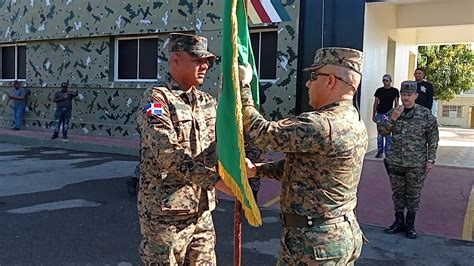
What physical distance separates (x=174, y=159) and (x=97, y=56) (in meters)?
13.9

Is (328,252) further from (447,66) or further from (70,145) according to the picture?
(447,66)

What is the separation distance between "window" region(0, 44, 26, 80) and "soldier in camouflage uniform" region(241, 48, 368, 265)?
58.1 ft

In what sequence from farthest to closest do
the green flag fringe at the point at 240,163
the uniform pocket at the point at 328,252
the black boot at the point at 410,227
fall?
the black boot at the point at 410,227
the uniform pocket at the point at 328,252
the green flag fringe at the point at 240,163

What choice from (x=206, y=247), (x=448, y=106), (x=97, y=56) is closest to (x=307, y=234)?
(x=206, y=247)

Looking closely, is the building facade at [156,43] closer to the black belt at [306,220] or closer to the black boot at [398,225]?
the black boot at [398,225]

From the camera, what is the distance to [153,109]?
8.16ft

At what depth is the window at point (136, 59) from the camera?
575 inches

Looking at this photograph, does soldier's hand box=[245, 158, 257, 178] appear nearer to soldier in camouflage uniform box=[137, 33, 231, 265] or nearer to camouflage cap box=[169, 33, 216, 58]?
soldier in camouflage uniform box=[137, 33, 231, 265]

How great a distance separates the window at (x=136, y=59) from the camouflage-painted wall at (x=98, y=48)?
0.78 feet

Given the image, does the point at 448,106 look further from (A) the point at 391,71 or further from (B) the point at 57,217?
(B) the point at 57,217

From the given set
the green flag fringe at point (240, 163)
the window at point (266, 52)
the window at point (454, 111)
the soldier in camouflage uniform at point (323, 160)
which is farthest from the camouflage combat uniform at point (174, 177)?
the window at point (454, 111)

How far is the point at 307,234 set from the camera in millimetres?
2381

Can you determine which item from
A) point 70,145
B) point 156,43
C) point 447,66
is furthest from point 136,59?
point 447,66

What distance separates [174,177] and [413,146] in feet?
12.8
